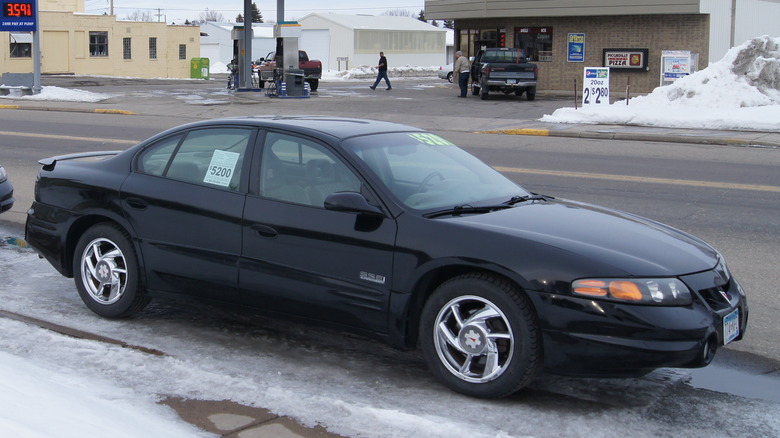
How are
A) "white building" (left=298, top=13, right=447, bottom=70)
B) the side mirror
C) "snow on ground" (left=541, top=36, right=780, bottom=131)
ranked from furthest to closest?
"white building" (left=298, top=13, right=447, bottom=70) < "snow on ground" (left=541, top=36, right=780, bottom=131) < the side mirror

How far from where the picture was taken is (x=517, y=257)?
15.2ft

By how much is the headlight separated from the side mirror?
1225 mm

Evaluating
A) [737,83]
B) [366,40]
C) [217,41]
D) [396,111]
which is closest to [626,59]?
[737,83]

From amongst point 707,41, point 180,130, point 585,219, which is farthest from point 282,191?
point 707,41

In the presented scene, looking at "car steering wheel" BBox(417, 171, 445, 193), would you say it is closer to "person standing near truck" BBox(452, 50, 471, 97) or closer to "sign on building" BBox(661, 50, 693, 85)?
"sign on building" BBox(661, 50, 693, 85)

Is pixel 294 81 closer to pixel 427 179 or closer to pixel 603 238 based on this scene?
pixel 427 179

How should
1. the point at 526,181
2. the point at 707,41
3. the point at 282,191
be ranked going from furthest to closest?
the point at 707,41 → the point at 526,181 → the point at 282,191

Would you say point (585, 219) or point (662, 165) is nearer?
point (585, 219)

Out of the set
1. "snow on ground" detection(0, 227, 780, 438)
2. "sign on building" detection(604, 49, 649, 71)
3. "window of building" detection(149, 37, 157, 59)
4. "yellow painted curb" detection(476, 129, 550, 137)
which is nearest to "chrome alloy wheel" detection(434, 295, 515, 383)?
"snow on ground" detection(0, 227, 780, 438)

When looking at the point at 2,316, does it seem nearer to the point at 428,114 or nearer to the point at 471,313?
the point at 471,313

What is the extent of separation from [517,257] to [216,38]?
287ft

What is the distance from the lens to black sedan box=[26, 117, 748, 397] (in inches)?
178

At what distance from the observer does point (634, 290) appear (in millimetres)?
4469

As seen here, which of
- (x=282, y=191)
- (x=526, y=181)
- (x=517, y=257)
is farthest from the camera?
(x=526, y=181)
